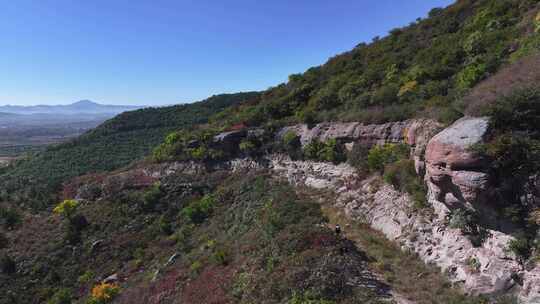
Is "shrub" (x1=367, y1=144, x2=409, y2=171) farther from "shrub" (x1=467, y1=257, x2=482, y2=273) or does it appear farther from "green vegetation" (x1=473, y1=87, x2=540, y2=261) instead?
"shrub" (x1=467, y1=257, x2=482, y2=273)

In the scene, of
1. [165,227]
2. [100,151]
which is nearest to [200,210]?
[165,227]

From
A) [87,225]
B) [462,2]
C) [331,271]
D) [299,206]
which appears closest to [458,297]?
[331,271]

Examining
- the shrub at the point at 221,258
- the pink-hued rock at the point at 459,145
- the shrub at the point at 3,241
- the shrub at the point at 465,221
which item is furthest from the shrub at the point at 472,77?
the shrub at the point at 3,241

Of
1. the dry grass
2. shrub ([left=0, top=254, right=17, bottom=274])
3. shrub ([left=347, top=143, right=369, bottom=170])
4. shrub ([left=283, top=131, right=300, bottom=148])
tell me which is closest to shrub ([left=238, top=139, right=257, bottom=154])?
shrub ([left=283, top=131, right=300, bottom=148])

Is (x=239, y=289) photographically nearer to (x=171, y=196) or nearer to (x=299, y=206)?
(x=299, y=206)

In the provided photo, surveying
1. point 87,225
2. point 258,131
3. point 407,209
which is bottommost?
point 87,225

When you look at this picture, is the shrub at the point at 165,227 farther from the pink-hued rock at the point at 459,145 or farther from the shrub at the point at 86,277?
the pink-hued rock at the point at 459,145
